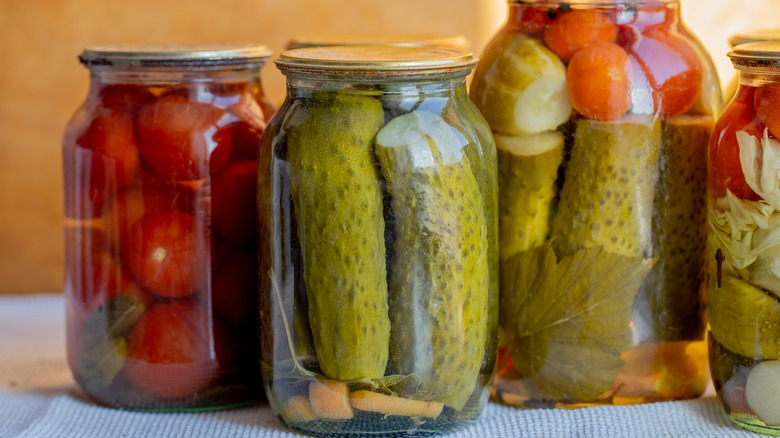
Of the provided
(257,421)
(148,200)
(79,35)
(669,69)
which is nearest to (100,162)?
(148,200)

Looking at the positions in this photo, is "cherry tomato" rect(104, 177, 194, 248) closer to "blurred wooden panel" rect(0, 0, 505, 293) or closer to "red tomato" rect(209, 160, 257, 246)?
"red tomato" rect(209, 160, 257, 246)

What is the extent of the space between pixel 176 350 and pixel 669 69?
50 cm

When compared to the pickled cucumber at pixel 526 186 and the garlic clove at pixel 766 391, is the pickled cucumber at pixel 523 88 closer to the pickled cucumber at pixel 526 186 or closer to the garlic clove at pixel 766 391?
the pickled cucumber at pixel 526 186

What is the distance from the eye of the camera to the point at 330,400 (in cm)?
73

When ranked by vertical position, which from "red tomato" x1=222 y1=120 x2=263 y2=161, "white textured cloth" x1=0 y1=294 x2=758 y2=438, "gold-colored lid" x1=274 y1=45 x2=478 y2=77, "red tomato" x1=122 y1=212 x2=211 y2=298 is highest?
"gold-colored lid" x1=274 y1=45 x2=478 y2=77

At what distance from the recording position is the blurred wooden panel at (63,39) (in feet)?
4.36

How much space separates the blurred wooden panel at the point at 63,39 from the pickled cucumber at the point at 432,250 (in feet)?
2.18

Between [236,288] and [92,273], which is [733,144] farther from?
[92,273]

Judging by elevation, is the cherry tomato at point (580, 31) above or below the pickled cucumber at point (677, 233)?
above

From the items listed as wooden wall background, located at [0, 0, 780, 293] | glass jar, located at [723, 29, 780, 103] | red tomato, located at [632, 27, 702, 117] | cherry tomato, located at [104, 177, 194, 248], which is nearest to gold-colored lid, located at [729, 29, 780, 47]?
glass jar, located at [723, 29, 780, 103]

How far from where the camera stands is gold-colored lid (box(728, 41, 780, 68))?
2.28 ft

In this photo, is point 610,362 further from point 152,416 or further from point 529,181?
point 152,416

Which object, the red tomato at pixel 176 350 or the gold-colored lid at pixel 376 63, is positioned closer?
the gold-colored lid at pixel 376 63

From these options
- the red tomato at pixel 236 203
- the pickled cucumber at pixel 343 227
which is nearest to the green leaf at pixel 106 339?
the red tomato at pixel 236 203
